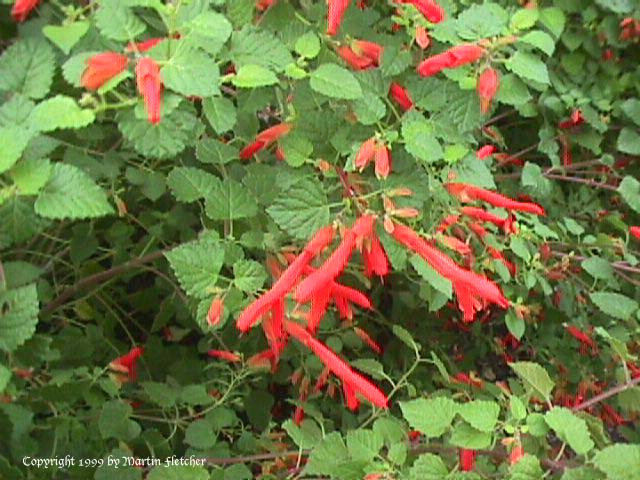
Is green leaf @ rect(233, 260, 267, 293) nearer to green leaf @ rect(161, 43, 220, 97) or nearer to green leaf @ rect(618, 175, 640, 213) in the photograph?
green leaf @ rect(161, 43, 220, 97)

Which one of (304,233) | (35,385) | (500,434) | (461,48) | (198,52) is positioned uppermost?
(461,48)

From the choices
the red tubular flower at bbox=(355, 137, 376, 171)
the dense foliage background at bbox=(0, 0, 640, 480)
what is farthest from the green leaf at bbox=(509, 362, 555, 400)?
the red tubular flower at bbox=(355, 137, 376, 171)

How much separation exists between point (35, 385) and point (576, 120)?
1770 millimetres

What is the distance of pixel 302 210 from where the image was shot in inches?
48.9

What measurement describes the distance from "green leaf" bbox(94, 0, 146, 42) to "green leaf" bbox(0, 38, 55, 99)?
9cm

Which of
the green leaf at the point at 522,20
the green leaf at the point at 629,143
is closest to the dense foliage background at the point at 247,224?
→ the green leaf at the point at 522,20

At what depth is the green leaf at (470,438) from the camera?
51.1 inches

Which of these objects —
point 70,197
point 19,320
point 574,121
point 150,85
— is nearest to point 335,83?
point 150,85

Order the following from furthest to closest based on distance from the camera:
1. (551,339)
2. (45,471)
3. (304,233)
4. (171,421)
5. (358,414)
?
(551,339), (358,414), (171,421), (45,471), (304,233)

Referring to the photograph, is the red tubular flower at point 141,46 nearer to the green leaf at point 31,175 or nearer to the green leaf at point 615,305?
the green leaf at point 31,175

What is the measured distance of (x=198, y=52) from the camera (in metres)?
1.07

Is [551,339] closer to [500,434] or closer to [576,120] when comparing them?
[576,120]

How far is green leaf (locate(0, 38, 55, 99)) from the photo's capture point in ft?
3.56

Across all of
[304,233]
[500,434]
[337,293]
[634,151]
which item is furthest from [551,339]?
[304,233]
